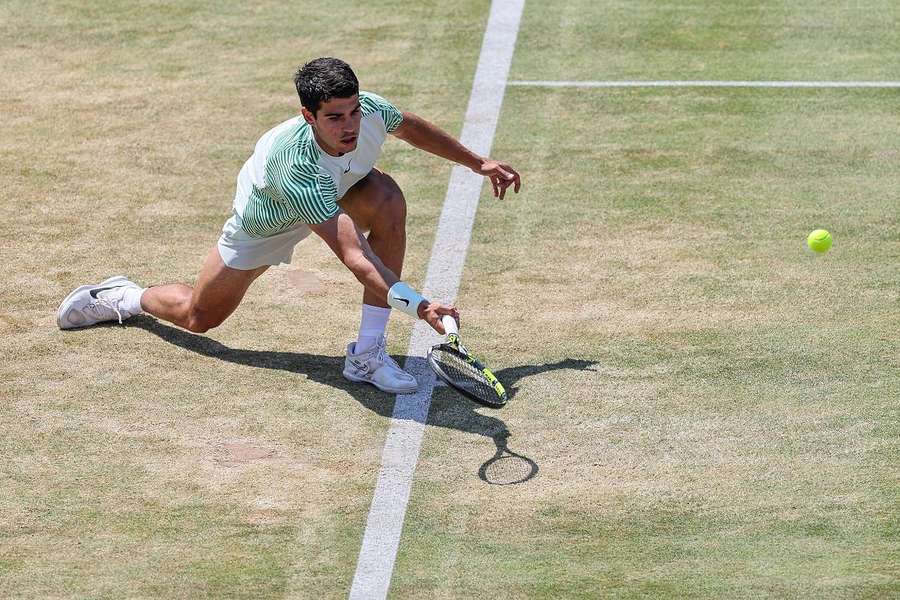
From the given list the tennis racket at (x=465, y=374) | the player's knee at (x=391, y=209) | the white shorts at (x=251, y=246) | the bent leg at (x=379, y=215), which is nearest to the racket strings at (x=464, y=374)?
→ the tennis racket at (x=465, y=374)

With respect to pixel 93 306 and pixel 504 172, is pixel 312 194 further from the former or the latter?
pixel 93 306

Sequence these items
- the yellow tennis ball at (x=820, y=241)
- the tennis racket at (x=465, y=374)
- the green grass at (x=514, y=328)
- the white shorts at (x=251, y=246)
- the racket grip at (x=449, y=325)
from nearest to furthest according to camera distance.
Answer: the green grass at (x=514, y=328), the racket grip at (x=449, y=325), the tennis racket at (x=465, y=374), the white shorts at (x=251, y=246), the yellow tennis ball at (x=820, y=241)

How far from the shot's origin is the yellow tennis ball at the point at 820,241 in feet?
26.6

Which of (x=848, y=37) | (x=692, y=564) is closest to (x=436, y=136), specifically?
(x=692, y=564)

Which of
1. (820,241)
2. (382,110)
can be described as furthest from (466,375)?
(820,241)

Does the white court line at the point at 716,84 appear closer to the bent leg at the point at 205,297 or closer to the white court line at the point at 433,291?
the white court line at the point at 433,291

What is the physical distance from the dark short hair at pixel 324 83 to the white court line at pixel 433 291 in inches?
59.2

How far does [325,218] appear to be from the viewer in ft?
21.4

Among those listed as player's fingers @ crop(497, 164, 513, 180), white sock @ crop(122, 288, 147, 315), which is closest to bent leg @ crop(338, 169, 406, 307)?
player's fingers @ crop(497, 164, 513, 180)

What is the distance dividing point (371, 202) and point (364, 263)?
0.71 metres

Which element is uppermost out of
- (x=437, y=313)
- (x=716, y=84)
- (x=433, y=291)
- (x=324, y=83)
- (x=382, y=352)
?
(x=324, y=83)

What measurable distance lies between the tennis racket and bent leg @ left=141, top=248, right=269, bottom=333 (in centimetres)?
136

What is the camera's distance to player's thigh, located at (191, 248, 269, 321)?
23.7ft

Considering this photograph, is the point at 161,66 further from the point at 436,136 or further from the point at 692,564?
the point at 692,564
